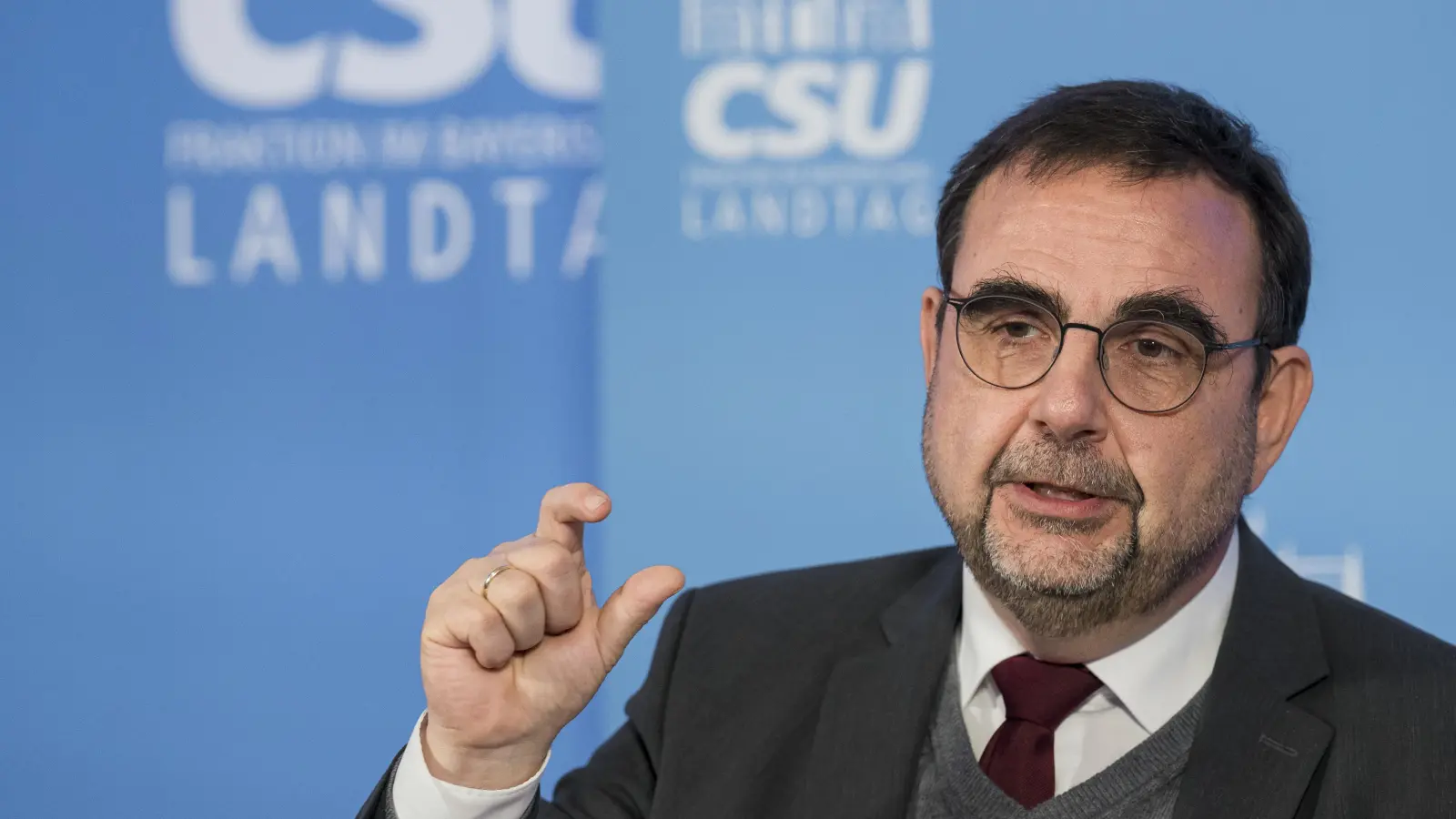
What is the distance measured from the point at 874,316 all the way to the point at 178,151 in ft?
5.48

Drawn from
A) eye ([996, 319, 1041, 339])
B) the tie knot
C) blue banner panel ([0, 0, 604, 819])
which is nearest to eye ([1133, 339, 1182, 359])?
eye ([996, 319, 1041, 339])

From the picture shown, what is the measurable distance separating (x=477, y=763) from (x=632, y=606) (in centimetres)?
26

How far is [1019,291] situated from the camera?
172 centimetres

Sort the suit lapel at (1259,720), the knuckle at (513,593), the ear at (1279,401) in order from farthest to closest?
the ear at (1279,401) → the suit lapel at (1259,720) → the knuckle at (513,593)

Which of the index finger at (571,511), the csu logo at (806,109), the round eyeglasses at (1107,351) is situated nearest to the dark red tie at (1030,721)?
the round eyeglasses at (1107,351)

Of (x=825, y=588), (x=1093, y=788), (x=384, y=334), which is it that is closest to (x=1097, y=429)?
(x=1093, y=788)

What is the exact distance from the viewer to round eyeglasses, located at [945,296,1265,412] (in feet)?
5.51

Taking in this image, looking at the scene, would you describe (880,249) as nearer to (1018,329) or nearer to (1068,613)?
(1018,329)

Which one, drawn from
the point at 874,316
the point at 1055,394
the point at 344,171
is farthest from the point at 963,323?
the point at 344,171

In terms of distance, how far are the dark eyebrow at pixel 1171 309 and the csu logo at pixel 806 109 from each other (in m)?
1.15

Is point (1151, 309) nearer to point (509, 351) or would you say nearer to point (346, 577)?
point (509, 351)

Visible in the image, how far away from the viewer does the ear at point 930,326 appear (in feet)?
6.31

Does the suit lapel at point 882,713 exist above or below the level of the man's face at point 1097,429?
below

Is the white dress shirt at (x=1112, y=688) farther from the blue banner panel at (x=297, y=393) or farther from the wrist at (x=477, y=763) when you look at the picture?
the blue banner panel at (x=297, y=393)
